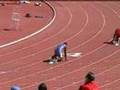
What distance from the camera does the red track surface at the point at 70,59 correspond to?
20.3 metres

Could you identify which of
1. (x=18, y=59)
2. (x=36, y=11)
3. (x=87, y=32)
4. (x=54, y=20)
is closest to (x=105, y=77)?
(x=18, y=59)

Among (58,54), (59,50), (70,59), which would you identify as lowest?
(70,59)

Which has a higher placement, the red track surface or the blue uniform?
the blue uniform

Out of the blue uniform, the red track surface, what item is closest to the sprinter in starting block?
the blue uniform

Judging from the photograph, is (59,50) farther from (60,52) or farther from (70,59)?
(70,59)

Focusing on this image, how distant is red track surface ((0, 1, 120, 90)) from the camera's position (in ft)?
66.6

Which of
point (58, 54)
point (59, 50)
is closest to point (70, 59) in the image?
point (58, 54)

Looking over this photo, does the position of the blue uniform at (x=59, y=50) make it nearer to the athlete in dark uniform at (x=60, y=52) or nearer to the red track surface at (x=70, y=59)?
the athlete in dark uniform at (x=60, y=52)

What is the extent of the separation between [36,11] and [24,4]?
7.82 feet

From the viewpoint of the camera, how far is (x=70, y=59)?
76.1ft

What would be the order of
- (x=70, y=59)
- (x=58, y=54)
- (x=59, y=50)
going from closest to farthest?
(x=59, y=50), (x=58, y=54), (x=70, y=59)

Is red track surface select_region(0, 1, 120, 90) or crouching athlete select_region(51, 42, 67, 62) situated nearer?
red track surface select_region(0, 1, 120, 90)

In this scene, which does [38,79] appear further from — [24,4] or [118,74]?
[24,4]

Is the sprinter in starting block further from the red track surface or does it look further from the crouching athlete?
the red track surface
